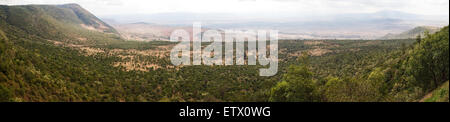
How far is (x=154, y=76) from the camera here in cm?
3991

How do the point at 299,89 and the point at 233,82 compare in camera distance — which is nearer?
the point at 299,89

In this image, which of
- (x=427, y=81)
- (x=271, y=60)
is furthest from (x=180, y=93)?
(x=271, y=60)

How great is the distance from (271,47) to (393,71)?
187 feet

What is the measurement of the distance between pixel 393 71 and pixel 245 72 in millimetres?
23022

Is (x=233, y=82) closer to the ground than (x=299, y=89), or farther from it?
closer to the ground

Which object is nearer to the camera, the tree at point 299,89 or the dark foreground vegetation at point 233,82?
the dark foreground vegetation at point 233,82

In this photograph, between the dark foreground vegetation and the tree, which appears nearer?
the dark foreground vegetation

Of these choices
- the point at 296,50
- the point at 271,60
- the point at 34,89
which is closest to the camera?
the point at 34,89
